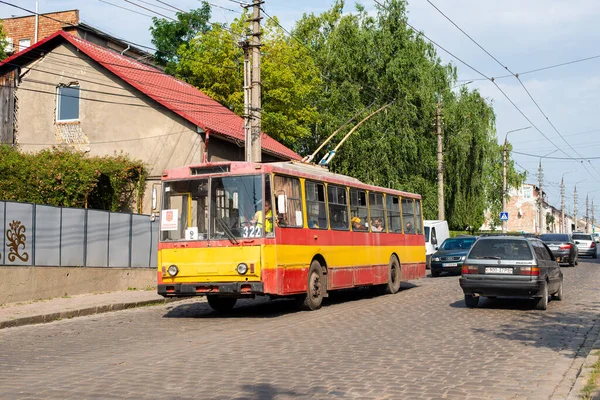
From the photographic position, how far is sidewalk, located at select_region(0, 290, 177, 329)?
14.3 m

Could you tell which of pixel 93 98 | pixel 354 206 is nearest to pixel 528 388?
pixel 354 206

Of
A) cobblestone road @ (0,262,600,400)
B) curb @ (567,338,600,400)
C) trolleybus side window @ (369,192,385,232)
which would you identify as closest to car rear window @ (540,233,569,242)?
trolleybus side window @ (369,192,385,232)

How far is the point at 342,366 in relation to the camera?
8.80 metres

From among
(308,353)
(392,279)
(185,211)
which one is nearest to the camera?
(308,353)

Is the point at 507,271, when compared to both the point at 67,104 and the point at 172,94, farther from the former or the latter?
the point at 67,104

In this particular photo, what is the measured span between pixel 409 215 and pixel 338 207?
5589 millimetres

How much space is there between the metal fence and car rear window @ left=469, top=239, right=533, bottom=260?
1016 cm

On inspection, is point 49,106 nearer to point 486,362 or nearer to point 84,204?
point 84,204

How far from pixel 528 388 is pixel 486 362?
1518 mm

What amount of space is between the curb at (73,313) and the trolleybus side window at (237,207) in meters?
3.50

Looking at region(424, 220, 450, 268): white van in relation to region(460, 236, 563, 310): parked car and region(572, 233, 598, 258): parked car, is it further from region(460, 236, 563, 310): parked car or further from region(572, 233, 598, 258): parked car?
region(460, 236, 563, 310): parked car

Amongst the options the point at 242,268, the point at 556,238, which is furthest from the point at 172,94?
the point at 556,238

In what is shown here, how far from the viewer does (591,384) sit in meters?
7.60

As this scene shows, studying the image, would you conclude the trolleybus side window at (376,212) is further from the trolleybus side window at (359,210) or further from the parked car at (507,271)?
the parked car at (507,271)
